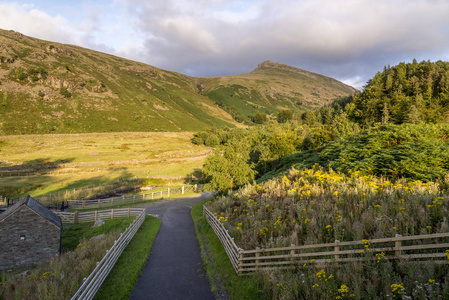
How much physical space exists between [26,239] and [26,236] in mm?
217

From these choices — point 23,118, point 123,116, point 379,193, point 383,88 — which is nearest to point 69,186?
point 379,193

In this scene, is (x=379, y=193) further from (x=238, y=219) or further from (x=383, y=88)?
(x=383, y=88)

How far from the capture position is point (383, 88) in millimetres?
61344

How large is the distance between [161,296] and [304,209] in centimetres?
761

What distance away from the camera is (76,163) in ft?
205

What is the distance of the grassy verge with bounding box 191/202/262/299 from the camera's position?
8789 millimetres

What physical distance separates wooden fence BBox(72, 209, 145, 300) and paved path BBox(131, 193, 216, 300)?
1.65 metres

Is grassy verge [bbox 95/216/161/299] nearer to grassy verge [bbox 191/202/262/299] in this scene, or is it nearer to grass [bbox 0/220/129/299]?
grass [bbox 0/220/129/299]

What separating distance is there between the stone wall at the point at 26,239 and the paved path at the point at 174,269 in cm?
807

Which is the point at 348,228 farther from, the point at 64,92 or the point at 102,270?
the point at 64,92

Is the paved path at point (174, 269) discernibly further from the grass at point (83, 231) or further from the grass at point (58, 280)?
the grass at point (83, 231)

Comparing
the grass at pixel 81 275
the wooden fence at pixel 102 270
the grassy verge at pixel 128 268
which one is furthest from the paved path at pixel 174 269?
the wooden fence at pixel 102 270

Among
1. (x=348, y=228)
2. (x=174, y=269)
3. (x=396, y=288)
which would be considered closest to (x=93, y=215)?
(x=174, y=269)

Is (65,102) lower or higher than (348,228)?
higher
